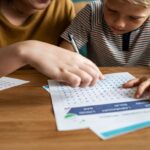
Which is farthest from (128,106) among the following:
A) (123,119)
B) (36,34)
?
(36,34)

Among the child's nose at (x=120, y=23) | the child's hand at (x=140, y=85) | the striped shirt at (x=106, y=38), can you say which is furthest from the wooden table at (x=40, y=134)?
the striped shirt at (x=106, y=38)

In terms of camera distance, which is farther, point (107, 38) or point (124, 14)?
point (107, 38)

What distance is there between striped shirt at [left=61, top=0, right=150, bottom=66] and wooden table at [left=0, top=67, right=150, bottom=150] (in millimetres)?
483

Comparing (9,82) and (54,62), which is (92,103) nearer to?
(54,62)

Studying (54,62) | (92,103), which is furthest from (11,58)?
(92,103)

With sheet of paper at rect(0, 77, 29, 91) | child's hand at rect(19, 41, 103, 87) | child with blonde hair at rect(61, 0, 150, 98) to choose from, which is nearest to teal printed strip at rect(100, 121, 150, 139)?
child's hand at rect(19, 41, 103, 87)

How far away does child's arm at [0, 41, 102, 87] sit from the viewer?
0.61m

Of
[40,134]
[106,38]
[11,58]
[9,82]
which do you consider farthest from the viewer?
[106,38]

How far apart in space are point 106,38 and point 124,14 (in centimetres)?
25

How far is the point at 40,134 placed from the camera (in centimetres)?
52

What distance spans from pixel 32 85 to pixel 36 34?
0.41 metres

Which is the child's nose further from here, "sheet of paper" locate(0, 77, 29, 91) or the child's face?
"sheet of paper" locate(0, 77, 29, 91)

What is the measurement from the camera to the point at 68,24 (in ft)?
3.92

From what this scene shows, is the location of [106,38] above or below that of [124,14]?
below
